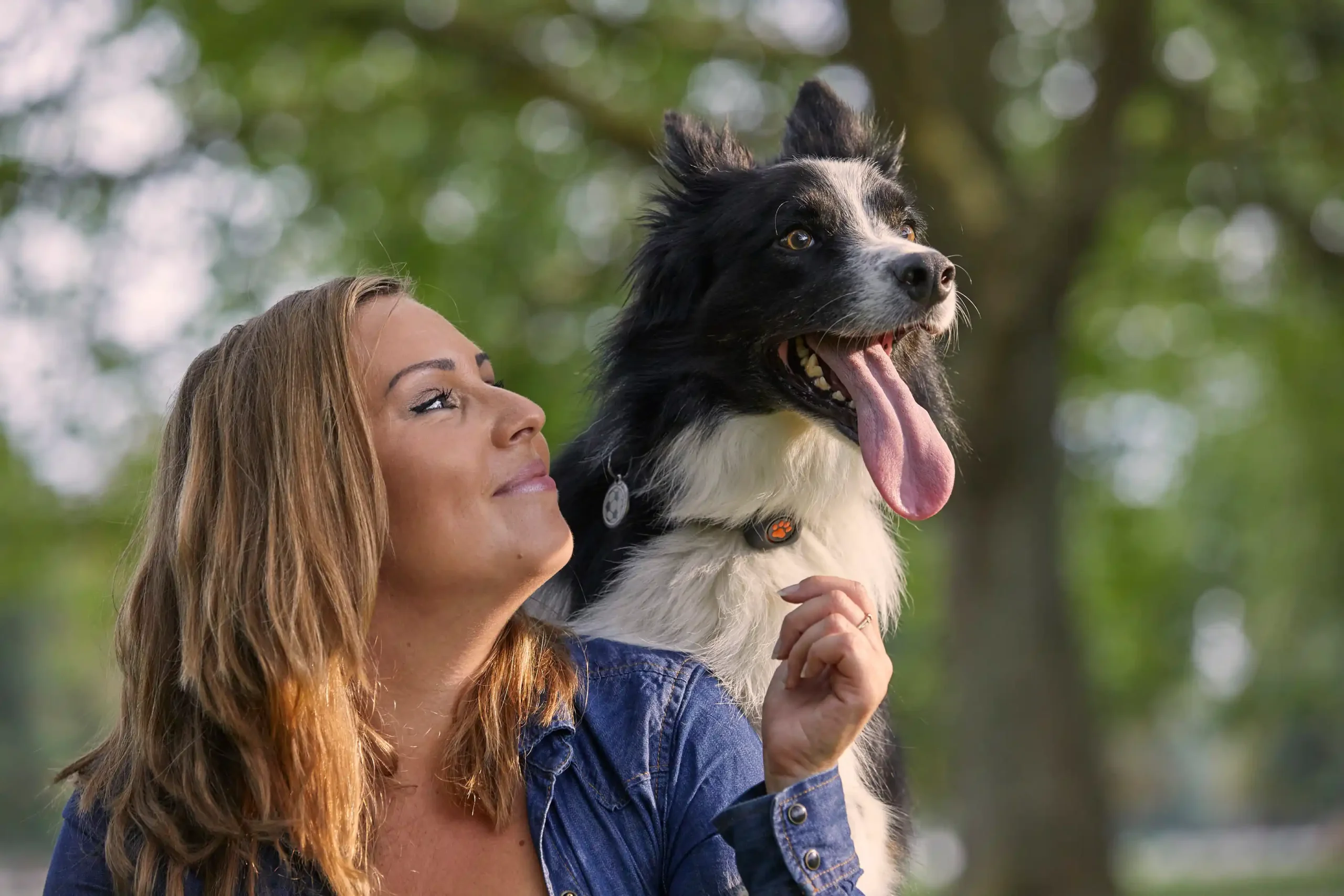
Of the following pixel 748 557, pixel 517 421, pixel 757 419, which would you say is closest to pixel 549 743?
pixel 517 421

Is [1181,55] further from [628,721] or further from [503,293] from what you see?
[628,721]

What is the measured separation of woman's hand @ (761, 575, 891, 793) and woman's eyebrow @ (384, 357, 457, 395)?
29.4 inches

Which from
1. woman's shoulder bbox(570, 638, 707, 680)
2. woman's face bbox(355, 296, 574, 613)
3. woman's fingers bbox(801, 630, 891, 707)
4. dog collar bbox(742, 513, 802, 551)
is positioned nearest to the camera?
woman's fingers bbox(801, 630, 891, 707)

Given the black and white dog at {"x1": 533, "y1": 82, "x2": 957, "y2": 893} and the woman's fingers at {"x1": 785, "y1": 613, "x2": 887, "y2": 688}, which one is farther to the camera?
the black and white dog at {"x1": 533, "y1": 82, "x2": 957, "y2": 893}

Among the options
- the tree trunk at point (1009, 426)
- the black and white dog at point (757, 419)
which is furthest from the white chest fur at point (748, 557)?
the tree trunk at point (1009, 426)

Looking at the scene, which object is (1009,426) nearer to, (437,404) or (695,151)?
(695,151)

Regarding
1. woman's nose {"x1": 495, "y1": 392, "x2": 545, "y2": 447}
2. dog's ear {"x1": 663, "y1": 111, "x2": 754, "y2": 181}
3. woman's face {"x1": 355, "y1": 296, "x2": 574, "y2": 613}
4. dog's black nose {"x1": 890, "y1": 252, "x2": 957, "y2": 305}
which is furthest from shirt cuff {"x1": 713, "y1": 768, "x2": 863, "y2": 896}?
dog's ear {"x1": 663, "y1": 111, "x2": 754, "y2": 181}

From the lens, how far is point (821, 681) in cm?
209

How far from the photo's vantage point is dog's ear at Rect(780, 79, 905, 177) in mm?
3547

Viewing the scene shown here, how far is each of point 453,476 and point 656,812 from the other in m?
0.66

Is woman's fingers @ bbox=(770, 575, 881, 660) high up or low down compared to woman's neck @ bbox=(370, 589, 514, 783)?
up

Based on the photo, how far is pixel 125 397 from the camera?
888 cm

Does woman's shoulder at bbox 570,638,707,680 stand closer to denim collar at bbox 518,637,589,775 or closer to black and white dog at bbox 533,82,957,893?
denim collar at bbox 518,637,589,775

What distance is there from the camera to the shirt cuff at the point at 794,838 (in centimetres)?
204
